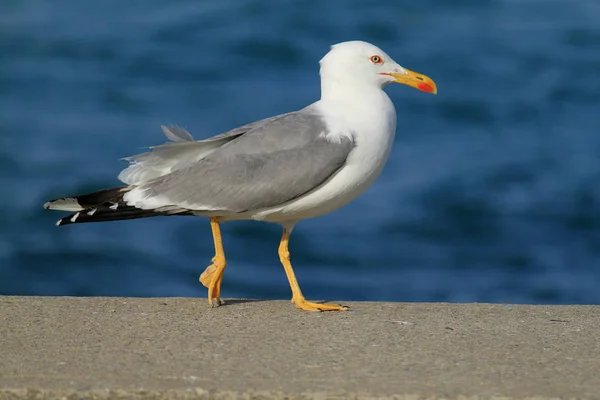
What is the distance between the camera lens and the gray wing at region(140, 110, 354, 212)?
15.0ft

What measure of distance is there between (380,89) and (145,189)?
4.04 feet

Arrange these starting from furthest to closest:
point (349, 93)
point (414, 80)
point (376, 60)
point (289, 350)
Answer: point (414, 80) → point (376, 60) → point (349, 93) → point (289, 350)

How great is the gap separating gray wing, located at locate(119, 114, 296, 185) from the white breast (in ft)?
1.22

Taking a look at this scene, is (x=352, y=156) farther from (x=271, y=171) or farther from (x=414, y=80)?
(x=414, y=80)

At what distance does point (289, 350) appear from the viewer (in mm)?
3713

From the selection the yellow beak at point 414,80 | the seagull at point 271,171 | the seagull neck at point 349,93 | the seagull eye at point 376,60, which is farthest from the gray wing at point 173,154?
the yellow beak at point 414,80

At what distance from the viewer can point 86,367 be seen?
346cm

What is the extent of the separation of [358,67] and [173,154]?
3.21ft

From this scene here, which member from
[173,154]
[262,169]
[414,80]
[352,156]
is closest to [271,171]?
[262,169]

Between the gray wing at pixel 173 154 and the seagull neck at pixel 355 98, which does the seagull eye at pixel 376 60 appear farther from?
the gray wing at pixel 173 154

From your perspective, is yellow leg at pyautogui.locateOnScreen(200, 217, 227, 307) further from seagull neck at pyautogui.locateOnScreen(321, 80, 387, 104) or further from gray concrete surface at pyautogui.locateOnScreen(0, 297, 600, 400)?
seagull neck at pyautogui.locateOnScreen(321, 80, 387, 104)

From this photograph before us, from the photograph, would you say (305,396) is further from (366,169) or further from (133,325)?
(366,169)

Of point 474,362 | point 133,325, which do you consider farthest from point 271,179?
point 474,362

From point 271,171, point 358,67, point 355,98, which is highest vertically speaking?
point 358,67
